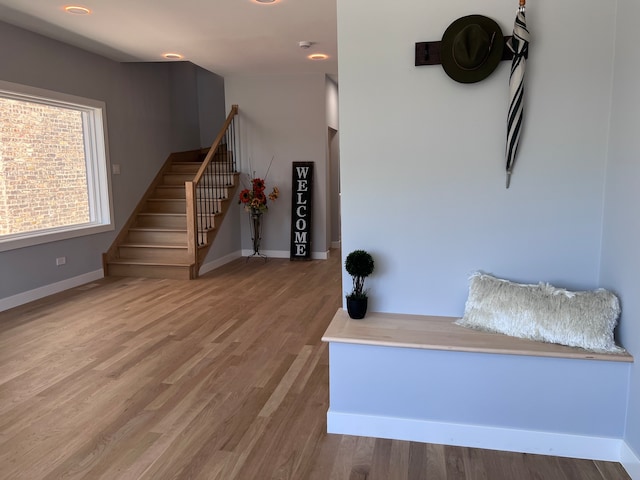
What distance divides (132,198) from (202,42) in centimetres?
245

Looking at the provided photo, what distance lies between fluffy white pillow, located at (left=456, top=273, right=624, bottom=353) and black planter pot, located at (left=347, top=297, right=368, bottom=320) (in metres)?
0.48

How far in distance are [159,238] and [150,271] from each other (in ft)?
1.85

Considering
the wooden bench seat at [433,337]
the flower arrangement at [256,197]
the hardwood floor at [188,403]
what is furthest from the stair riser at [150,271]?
the wooden bench seat at [433,337]

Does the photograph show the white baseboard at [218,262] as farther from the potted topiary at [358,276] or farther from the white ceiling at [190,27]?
the potted topiary at [358,276]

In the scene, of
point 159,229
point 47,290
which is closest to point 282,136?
point 159,229

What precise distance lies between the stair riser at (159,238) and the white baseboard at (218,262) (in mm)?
430

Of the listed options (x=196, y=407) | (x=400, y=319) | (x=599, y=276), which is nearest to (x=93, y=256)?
(x=196, y=407)

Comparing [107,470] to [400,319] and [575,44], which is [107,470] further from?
[575,44]

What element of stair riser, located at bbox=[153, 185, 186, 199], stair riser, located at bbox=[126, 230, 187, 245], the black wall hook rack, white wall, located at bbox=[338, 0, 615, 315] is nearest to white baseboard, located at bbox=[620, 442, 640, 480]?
white wall, located at bbox=[338, 0, 615, 315]

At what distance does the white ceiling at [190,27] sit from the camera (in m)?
3.77

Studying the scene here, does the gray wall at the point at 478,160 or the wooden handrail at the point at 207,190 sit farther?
the wooden handrail at the point at 207,190

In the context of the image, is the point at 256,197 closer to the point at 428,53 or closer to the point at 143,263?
the point at 143,263

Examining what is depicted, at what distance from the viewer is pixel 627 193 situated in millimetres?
1880

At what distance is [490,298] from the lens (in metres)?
2.12
